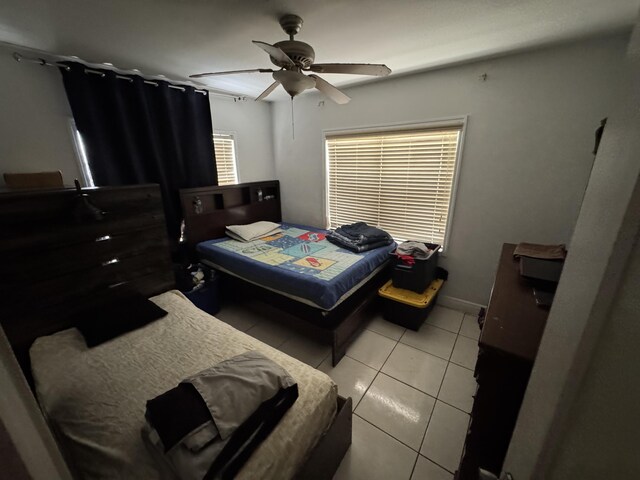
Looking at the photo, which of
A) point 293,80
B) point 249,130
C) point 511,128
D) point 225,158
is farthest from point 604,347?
point 249,130

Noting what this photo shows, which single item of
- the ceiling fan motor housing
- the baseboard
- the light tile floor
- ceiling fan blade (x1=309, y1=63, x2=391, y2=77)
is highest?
the ceiling fan motor housing

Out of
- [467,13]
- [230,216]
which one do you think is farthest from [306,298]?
[467,13]

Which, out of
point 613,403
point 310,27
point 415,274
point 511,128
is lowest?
point 415,274

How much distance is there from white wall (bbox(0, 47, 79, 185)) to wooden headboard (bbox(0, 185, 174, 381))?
71 centimetres

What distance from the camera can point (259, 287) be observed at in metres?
2.44

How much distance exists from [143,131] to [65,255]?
1.46 meters

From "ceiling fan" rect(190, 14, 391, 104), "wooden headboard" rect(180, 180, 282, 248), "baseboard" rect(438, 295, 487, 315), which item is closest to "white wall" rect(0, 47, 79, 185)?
"wooden headboard" rect(180, 180, 282, 248)

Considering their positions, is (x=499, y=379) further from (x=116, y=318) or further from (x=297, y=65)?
(x=116, y=318)

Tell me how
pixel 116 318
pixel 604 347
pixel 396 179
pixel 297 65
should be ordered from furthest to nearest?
pixel 396 179 → pixel 116 318 → pixel 297 65 → pixel 604 347

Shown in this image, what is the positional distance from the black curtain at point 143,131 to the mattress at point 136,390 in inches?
60.8

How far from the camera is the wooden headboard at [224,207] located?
9.33 feet

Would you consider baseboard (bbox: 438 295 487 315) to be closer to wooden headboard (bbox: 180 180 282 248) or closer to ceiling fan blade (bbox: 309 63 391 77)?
ceiling fan blade (bbox: 309 63 391 77)

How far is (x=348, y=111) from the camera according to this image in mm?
2969

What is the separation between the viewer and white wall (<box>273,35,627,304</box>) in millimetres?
1884
